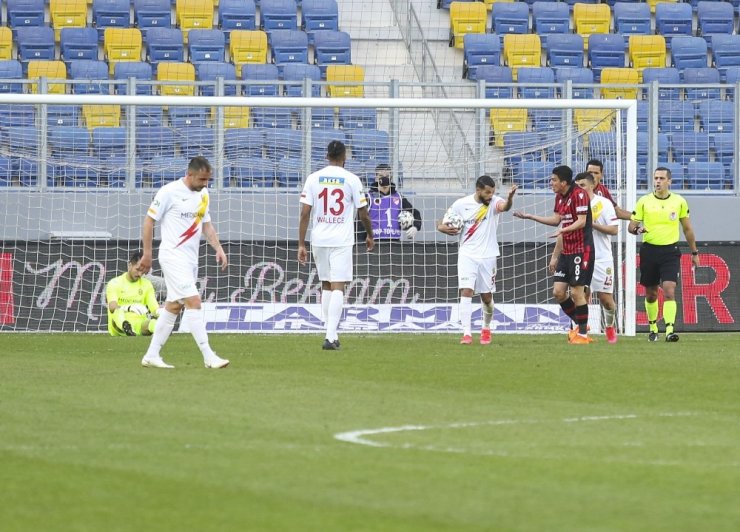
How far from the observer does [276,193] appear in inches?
854

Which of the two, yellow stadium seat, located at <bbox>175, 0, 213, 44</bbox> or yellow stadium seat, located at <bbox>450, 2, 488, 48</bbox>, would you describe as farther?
yellow stadium seat, located at <bbox>450, 2, 488, 48</bbox>

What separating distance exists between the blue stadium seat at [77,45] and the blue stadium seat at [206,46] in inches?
67.5

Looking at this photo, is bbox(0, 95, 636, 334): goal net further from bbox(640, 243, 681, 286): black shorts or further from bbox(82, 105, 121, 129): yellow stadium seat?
bbox(640, 243, 681, 286): black shorts

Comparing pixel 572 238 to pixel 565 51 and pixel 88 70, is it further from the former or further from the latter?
pixel 565 51

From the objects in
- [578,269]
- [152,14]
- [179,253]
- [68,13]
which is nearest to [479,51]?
[152,14]

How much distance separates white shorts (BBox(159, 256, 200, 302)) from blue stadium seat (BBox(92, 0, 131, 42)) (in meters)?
15.2

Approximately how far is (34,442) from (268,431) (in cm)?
129

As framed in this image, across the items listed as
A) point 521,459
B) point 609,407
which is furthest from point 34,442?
point 609,407

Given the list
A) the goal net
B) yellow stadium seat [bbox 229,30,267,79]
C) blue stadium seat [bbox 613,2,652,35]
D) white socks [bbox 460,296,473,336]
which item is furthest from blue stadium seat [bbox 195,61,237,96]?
white socks [bbox 460,296,473,336]

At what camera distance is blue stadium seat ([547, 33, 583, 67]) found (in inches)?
1097

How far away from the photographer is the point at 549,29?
2894cm

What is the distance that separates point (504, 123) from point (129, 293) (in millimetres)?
6755

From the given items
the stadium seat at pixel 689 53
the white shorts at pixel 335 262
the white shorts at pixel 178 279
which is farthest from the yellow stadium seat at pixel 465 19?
the white shorts at pixel 178 279

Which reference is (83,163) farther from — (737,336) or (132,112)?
(737,336)
